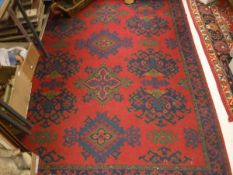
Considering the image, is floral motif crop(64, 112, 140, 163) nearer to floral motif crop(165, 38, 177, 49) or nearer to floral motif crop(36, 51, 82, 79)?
floral motif crop(36, 51, 82, 79)

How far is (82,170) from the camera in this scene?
1.51 m

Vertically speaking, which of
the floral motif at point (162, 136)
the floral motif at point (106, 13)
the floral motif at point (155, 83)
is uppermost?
the floral motif at point (106, 13)

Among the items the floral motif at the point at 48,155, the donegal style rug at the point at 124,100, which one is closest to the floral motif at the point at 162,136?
the donegal style rug at the point at 124,100

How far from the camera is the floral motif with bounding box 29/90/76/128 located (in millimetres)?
1731

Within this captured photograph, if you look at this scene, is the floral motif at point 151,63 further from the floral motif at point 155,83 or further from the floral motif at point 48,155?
the floral motif at point 48,155

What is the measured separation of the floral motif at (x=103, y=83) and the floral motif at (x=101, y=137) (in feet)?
0.58

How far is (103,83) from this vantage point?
1907 millimetres

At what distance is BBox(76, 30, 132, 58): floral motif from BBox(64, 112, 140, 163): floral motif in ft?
2.11

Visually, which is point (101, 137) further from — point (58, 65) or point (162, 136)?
point (58, 65)

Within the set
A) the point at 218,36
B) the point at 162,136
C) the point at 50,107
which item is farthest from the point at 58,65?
the point at 218,36

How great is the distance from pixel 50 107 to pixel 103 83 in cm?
44

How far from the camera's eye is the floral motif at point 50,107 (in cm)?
173

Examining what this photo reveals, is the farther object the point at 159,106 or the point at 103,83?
the point at 103,83

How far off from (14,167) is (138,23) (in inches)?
62.9
